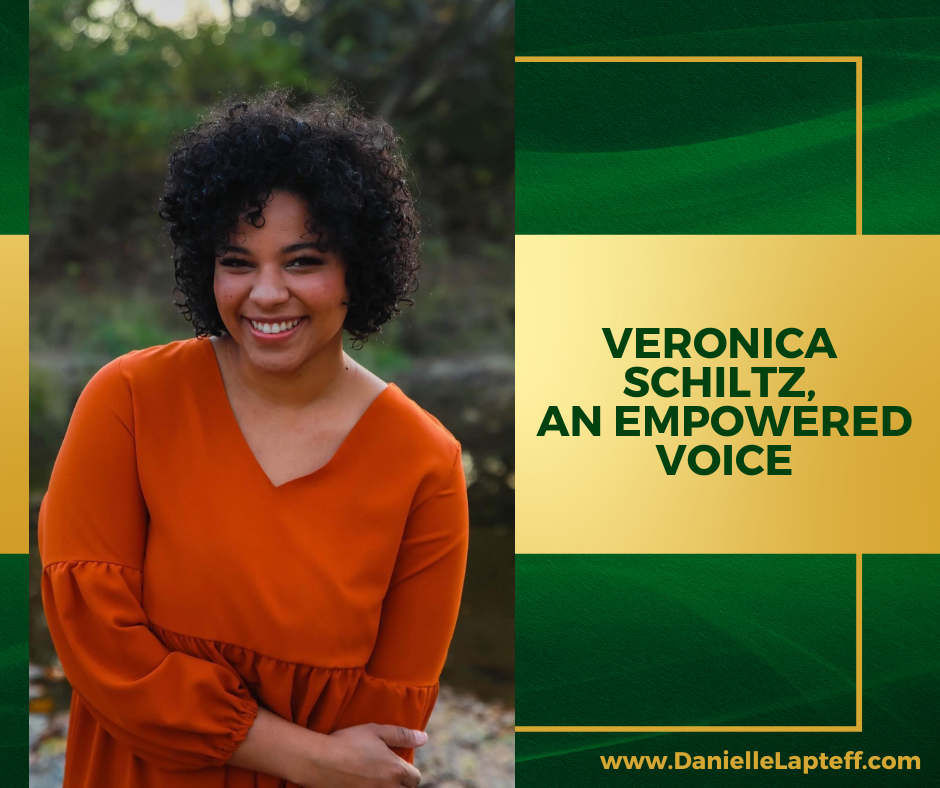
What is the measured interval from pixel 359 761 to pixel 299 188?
0.84m

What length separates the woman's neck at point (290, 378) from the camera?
163cm

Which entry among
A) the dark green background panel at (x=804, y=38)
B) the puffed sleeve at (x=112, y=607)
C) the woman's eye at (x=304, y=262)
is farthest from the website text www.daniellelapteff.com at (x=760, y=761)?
the woman's eye at (x=304, y=262)

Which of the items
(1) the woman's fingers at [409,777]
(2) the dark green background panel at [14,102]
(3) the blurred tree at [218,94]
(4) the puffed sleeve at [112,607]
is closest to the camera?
(4) the puffed sleeve at [112,607]

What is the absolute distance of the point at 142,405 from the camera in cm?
155

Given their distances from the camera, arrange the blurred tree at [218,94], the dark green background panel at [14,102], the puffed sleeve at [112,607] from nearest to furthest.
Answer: the puffed sleeve at [112,607], the dark green background panel at [14,102], the blurred tree at [218,94]

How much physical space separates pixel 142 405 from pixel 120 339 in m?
6.57

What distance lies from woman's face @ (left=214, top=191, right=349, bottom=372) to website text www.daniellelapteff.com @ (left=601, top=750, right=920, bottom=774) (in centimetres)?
109

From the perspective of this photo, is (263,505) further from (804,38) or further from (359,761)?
(804,38)

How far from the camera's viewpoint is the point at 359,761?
1582 mm

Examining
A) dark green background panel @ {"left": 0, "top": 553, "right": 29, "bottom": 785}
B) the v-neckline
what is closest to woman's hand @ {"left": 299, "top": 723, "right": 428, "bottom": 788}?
the v-neckline

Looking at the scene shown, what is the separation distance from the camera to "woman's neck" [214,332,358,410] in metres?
1.63

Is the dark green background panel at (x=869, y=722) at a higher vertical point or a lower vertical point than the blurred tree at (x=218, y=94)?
lower

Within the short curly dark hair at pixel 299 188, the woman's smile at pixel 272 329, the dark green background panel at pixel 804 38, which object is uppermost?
the dark green background panel at pixel 804 38

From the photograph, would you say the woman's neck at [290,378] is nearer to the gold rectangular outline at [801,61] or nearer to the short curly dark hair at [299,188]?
the short curly dark hair at [299,188]
